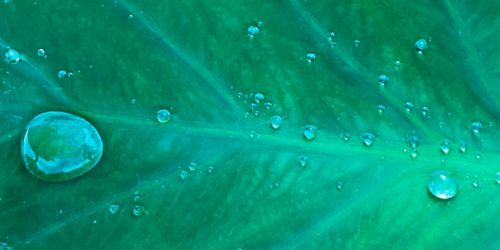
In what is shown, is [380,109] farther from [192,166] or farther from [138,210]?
[138,210]

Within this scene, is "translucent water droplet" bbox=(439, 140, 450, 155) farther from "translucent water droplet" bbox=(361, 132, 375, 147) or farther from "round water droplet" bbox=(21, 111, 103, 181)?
"round water droplet" bbox=(21, 111, 103, 181)

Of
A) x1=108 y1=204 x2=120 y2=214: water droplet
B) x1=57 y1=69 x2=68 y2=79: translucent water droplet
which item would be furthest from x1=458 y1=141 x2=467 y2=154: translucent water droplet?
x1=57 y1=69 x2=68 y2=79: translucent water droplet

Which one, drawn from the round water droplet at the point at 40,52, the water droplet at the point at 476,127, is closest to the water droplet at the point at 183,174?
the round water droplet at the point at 40,52

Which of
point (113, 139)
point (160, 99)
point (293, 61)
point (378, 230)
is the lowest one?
point (113, 139)

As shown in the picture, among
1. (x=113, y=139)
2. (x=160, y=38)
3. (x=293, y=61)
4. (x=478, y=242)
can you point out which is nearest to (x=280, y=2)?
(x=293, y=61)

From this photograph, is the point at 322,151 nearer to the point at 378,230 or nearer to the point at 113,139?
the point at 378,230

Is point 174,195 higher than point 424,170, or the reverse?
point 424,170

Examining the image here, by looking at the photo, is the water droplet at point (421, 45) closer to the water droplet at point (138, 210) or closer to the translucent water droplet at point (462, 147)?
the translucent water droplet at point (462, 147)
